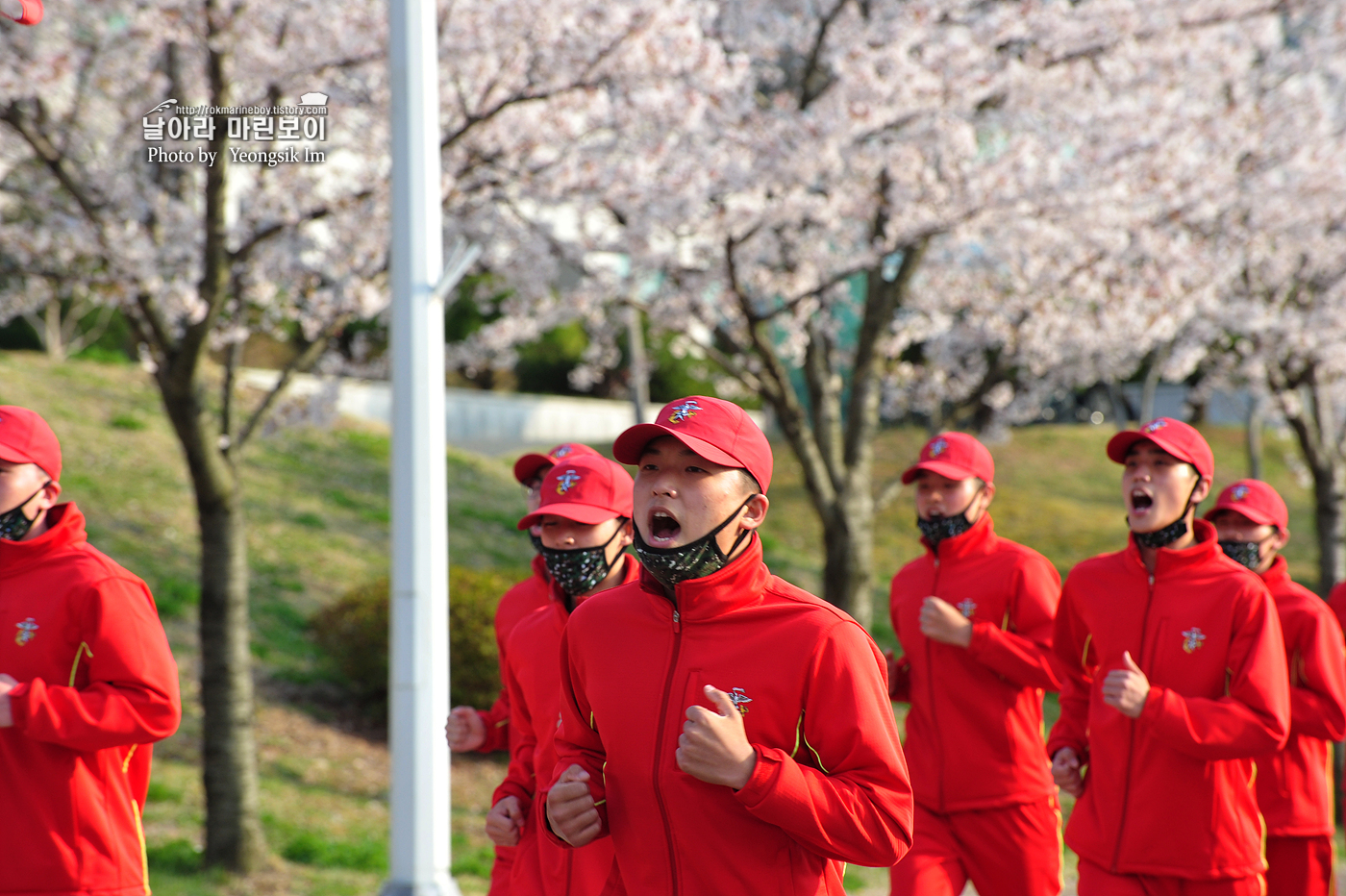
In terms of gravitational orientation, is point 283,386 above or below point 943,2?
below

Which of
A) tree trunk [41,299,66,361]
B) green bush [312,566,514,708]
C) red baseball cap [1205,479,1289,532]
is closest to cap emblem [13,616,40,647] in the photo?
red baseball cap [1205,479,1289,532]

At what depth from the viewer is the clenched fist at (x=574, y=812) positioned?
2756 millimetres

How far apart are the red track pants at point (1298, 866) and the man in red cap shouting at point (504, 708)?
356 cm

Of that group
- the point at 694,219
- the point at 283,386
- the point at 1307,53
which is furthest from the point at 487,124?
the point at 1307,53

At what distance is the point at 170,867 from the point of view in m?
8.14

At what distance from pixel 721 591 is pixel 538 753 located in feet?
4.41

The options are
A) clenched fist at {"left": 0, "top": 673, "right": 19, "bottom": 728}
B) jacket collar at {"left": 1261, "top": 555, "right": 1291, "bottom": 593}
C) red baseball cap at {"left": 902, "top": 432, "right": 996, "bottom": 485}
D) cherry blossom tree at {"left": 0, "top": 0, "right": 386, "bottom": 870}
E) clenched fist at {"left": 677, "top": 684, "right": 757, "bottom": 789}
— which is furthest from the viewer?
cherry blossom tree at {"left": 0, "top": 0, "right": 386, "bottom": 870}

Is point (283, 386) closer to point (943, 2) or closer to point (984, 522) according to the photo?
point (984, 522)

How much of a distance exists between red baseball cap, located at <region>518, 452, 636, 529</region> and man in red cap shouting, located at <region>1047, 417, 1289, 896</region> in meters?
1.77

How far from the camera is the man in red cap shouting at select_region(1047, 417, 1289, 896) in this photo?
4340 mm

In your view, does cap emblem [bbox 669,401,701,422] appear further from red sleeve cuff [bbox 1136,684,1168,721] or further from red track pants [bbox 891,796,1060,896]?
red track pants [bbox 891,796,1060,896]

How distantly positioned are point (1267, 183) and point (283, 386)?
9.43 metres

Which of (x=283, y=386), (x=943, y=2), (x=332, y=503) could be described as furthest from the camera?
(x=332, y=503)

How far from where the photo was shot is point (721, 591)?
2789 mm
